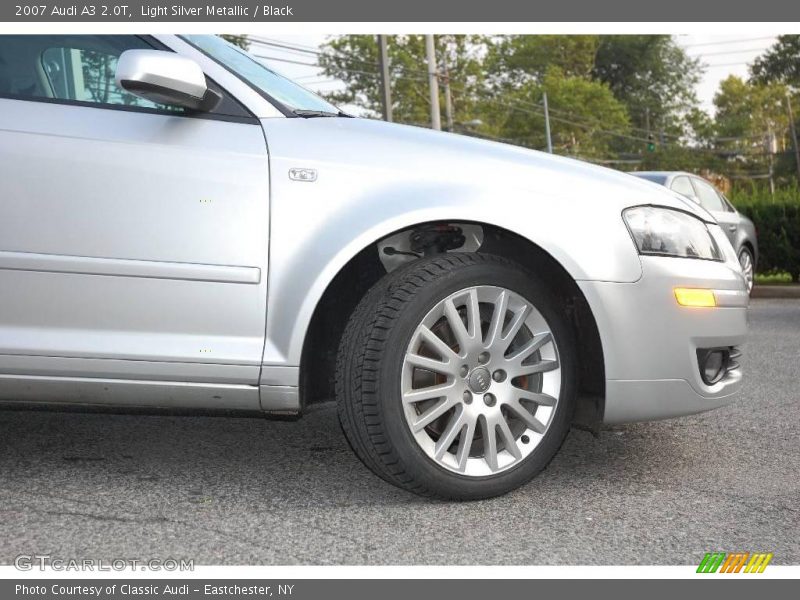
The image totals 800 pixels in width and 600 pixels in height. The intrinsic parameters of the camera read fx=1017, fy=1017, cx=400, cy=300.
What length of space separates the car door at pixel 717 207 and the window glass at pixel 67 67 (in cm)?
1028

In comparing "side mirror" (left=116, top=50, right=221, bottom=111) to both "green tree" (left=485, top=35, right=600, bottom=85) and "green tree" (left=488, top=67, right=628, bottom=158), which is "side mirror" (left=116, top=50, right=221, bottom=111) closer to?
"green tree" (left=488, top=67, right=628, bottom=158)

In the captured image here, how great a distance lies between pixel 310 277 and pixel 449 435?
66 cm

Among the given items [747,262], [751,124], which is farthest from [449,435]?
[751,124]

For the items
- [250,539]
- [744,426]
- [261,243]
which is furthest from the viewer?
[744,426]

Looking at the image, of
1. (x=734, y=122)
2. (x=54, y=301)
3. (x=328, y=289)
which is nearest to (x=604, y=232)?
(x=328, y=289)

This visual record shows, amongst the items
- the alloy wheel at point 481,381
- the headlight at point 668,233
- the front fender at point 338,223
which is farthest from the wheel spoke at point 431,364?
the headlight at point 668,233

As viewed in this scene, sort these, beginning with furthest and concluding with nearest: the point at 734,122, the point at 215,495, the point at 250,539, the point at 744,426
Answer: the point at 734,122, the point at 744,426, the point at 215,495, the point at 250,539

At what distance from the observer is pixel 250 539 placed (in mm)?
2898

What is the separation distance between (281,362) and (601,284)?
3.41ft

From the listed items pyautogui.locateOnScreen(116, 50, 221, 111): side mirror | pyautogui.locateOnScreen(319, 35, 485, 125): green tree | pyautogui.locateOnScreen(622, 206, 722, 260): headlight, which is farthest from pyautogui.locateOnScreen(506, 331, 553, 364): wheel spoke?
pyautogui.locateOnScreen(319, 35, 485, 125): green tree

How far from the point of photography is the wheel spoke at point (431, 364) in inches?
124

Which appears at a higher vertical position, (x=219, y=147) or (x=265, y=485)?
(x=219, y=147)

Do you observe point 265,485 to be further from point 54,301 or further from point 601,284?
point 601,284

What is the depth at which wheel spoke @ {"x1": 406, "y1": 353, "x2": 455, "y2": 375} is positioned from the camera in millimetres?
3144
